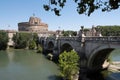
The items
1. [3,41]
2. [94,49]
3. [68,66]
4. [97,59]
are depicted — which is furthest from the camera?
[3,41]

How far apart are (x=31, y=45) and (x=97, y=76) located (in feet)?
182

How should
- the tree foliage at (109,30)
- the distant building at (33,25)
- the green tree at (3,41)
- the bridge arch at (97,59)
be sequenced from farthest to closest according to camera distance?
1. the distant building at (33,25)
2. the tree foliage at (109,30)
3. the green tree at (3,41)
4. the bridge arch at (97,59)

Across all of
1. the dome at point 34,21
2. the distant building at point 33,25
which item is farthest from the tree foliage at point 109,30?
the dome at point 34,21

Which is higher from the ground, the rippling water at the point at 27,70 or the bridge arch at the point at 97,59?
the bridge arch at the point at 97,59

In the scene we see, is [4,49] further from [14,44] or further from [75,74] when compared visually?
[75,74]

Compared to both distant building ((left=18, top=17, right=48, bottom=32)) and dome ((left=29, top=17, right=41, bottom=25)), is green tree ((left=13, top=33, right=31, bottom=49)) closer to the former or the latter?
distant building ((left=18, top=17, right=48, bottom=32))

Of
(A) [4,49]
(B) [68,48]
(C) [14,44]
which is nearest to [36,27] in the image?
(C) [14,44]

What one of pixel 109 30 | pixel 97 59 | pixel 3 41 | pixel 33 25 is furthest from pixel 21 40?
pixel 97 59

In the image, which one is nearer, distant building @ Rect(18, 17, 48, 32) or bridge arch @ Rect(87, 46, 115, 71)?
bridge arch @ Rect(87, 46, 115, 71)

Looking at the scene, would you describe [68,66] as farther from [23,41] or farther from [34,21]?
[34,21]

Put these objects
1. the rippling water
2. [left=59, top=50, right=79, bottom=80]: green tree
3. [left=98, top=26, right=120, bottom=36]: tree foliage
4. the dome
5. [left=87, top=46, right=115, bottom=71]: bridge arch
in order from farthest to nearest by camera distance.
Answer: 1. the dome
2. [left=98, top=26, right=120, bottom=36]: tree foliage
3. the rippling water
4. [left=87, top=46, right=115, bottom=71]: bridge arch
5. [left=59, top=50, right=79, bottom=80]: green tree

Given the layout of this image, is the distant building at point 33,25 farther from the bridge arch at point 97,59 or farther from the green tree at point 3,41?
the bridge arch at point 97,59

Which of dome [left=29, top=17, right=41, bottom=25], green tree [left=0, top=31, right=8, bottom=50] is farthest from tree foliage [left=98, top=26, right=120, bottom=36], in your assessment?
dome [left=29, top=17, right=41, bottom=25]

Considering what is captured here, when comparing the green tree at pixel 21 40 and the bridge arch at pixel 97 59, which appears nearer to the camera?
the bridge arch at pixel 97 59
